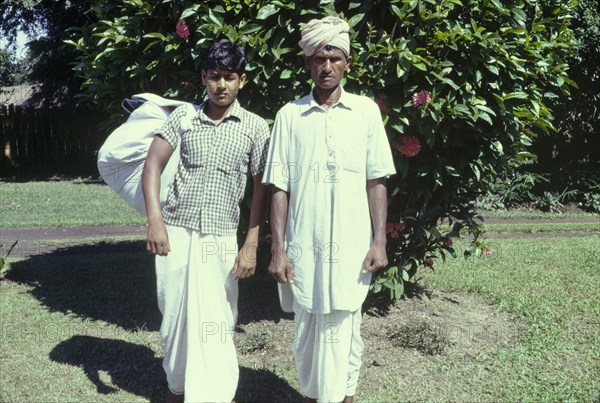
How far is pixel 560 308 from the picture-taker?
626cm

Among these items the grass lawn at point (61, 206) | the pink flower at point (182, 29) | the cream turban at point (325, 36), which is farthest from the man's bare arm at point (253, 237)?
the grass lawn at point (61, 206)

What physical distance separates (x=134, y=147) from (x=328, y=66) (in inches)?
58.2

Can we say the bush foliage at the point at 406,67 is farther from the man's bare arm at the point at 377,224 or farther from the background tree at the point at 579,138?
the background tree at the point at 579,138

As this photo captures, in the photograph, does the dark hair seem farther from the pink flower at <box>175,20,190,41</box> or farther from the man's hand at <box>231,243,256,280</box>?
the pink flower at <box>175,20,190,41</box>

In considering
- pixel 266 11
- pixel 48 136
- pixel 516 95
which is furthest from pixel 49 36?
pixel 516 95

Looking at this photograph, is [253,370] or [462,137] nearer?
[253,370]

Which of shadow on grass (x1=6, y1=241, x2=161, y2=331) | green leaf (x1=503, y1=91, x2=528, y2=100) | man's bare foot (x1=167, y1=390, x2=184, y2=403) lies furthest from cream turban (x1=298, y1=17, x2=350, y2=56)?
shadow on grass (x1=6, y1=241, x2=161, y2=331)

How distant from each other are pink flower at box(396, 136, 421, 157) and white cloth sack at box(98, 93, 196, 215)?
163 centimetres

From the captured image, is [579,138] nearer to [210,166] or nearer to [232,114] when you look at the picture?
[232,114]

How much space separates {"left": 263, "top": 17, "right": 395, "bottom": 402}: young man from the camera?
3.57 meters

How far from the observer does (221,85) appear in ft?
11.9

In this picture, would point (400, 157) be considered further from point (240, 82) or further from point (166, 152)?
point (166, 152)

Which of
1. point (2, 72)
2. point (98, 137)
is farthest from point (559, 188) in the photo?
point (2, 72)

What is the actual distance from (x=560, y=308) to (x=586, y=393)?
1.98m
